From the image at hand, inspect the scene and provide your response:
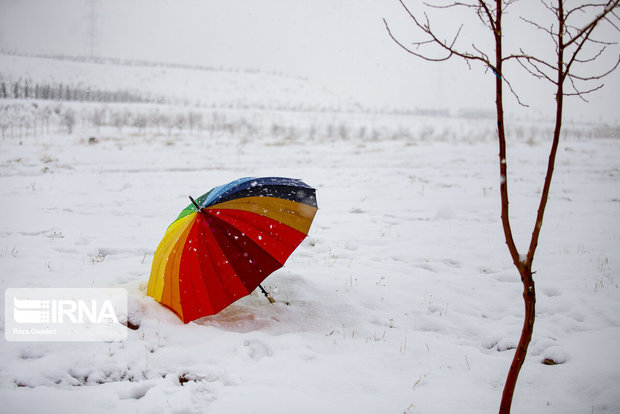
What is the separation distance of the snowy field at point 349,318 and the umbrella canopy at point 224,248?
493mm

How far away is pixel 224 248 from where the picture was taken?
9.95 feet

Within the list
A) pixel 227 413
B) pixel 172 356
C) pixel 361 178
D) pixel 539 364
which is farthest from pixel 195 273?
pixel 361 178

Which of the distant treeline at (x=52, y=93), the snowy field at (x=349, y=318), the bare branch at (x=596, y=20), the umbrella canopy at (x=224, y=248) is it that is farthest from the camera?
the distant treeline at (x=52, y=93)

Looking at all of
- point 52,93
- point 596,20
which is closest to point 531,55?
point 596,20

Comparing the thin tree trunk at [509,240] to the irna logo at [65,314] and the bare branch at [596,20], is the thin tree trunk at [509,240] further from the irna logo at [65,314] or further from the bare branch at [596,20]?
the irna logo at [65,314]

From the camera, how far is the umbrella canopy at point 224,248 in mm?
2953

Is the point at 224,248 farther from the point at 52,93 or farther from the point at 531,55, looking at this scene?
the point at 52,93

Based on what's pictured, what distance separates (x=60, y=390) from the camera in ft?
8.07

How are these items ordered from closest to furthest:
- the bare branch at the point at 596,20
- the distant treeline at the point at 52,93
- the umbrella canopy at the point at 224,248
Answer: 1. the bare branch at the point at 596,20
2. the umbrella canopy at the point at 224,248
3. the distant treeline at the point at 52,93

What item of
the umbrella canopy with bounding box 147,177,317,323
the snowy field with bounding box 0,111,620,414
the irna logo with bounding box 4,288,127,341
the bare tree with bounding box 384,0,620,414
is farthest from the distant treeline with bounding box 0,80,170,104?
the bare tree with bounding box 384,0,620,414

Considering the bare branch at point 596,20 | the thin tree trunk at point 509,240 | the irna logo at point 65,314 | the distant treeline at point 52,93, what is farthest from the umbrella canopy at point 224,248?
the distant treeline at point 52,93

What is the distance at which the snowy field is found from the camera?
2521mm

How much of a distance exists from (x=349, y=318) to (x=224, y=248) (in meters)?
1.52

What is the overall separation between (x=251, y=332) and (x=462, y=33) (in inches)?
115
